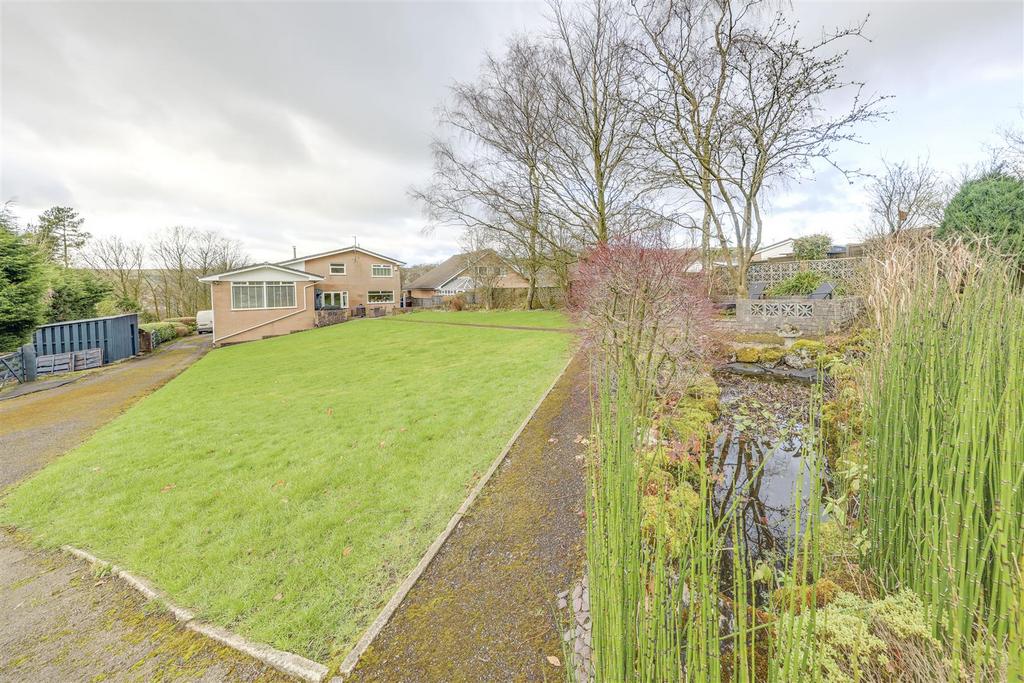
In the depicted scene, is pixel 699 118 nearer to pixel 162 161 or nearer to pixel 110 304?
pixel 162 161

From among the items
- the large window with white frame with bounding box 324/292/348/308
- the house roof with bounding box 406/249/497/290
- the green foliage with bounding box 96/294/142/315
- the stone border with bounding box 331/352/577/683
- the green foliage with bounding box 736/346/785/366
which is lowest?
the stone border with bounding box 331/352/577/683

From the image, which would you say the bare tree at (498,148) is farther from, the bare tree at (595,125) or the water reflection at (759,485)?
the water reflection at (759,485)

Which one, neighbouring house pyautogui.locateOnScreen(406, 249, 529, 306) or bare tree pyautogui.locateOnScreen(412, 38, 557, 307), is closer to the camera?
bare tree pyautogui.locateOnScreen(412, 38, 557, 307)

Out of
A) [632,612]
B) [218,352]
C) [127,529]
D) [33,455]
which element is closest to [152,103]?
[218,352]

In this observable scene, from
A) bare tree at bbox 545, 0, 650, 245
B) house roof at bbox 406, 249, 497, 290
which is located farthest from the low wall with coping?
house roof at bbox 406, 249, 497, 290

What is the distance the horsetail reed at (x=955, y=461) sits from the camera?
4.96ft

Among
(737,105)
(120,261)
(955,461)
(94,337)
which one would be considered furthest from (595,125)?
(120,261)

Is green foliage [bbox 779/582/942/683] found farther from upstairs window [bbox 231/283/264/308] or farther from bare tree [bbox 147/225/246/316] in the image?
bare tree [bbox 147/225/246/316]

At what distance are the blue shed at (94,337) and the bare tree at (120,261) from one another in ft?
52.0

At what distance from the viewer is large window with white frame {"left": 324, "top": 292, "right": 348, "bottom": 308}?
97.1 ft

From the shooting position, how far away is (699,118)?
13.5 meters

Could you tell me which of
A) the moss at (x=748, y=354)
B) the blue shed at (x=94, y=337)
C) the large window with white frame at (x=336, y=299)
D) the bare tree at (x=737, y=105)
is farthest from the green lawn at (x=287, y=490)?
the large window with white frame at (x=336, y=299)

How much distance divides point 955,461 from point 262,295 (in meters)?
25.7

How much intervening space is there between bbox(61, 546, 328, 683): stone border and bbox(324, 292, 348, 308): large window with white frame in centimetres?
2895
